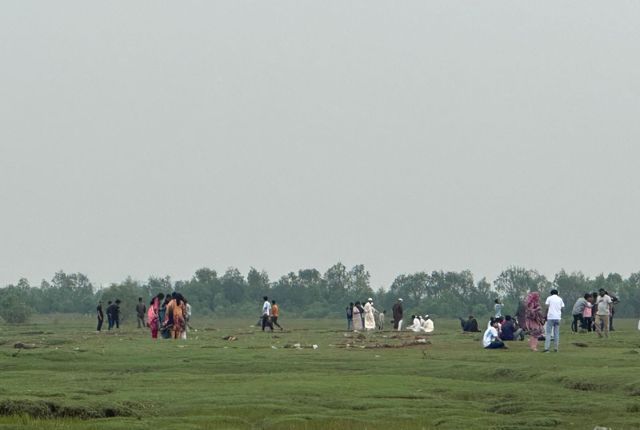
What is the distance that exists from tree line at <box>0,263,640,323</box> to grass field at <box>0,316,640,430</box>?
311 ft

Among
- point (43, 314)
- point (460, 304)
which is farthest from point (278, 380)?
point (43, 314)

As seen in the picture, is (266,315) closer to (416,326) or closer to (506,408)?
(416,326)

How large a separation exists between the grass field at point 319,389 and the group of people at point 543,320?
3.92ft

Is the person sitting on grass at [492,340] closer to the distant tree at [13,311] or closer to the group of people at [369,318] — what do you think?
the group of people at [369,318]

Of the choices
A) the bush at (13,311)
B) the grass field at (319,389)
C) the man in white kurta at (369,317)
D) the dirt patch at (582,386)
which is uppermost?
the man in white kurta at (369,317)

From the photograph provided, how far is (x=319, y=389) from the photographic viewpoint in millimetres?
23484

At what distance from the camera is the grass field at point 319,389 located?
62.8 ft

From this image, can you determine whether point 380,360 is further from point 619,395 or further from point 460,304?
point 460,304

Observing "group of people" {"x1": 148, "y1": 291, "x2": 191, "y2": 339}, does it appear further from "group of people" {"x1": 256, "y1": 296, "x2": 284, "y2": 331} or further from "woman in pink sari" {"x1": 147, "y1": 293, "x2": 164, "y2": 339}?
"group of people" {"x1": 256, "y1": 296, "x2": 284, "y2": 331}

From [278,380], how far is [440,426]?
7.89 meters

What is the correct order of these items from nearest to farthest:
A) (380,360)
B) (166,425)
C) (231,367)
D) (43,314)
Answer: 1. (166,425)
2. (231,367)
3. (380,360)
4. (43,314)

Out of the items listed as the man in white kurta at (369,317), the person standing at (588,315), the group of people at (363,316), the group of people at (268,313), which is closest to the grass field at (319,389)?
the person standing at (588,315)

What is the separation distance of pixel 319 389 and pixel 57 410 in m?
5.69

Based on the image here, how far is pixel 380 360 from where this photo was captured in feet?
109
